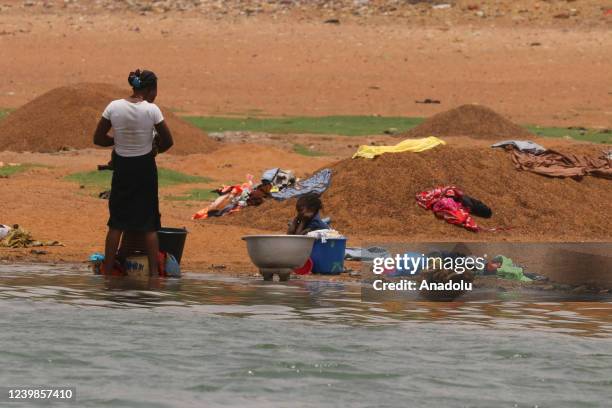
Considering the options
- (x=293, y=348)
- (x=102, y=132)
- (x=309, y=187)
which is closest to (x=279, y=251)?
(x=102, y=132)

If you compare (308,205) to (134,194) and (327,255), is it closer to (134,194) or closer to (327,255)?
(327,255)

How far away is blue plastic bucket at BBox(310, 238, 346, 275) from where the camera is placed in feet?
41.9

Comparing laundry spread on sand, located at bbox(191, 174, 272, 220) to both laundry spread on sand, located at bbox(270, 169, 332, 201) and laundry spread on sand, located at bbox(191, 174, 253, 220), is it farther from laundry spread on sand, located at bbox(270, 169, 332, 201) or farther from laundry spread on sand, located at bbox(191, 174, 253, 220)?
laundry spread on sand, located at bbox(270, 169, 332, 201)

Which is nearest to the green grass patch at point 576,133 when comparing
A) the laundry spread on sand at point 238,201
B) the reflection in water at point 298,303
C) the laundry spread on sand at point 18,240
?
the laundry spread on sand at point 238,201

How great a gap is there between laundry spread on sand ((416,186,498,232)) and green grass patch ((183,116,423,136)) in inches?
572

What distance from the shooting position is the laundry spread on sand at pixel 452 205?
16891mm

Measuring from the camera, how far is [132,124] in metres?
10.7

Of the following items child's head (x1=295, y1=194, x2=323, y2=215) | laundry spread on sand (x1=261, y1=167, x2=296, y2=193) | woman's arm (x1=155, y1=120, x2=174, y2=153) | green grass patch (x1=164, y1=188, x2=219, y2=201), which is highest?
woman's arm (x1=155, y1=120, x2=174, y2=153)

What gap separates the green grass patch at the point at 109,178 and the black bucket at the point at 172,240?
9.17m

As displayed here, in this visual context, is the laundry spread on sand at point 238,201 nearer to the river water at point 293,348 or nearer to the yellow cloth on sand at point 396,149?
the yellow cloth on sand at point 396,149

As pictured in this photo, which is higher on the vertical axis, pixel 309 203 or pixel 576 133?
pixel 309 203

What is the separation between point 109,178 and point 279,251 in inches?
409

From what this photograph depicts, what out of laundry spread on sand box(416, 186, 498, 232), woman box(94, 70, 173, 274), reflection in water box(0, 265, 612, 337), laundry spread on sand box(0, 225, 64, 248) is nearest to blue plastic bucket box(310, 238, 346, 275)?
reflection in water box(0, 265, 612, 337)

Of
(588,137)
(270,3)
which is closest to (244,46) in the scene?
(270,3)
